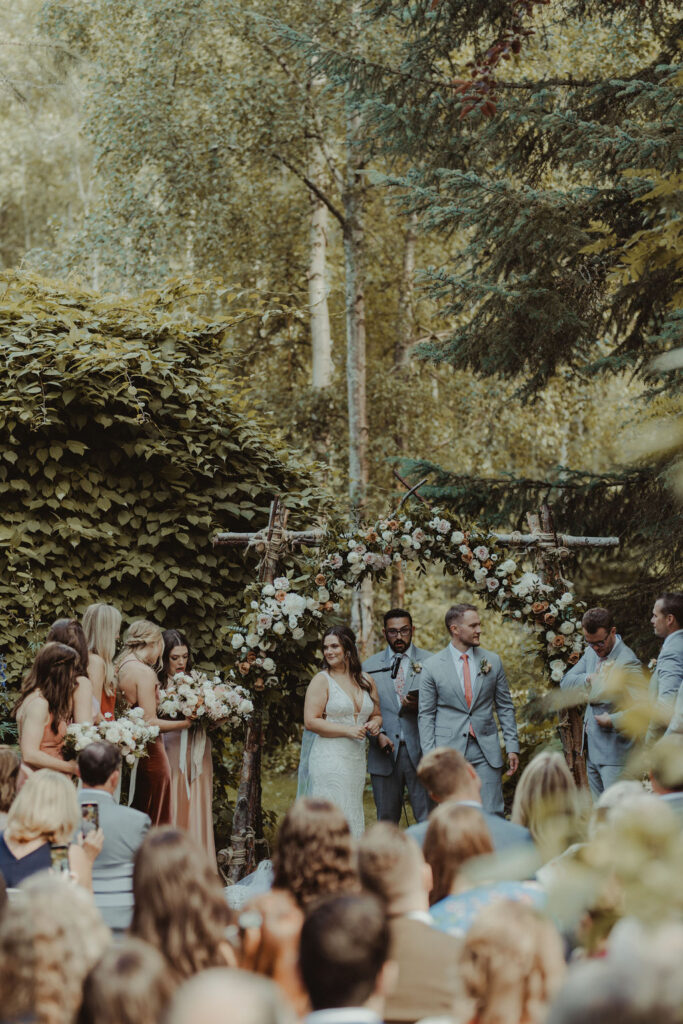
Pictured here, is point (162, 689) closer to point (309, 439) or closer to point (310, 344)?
point (309, 439)

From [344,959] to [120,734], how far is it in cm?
357

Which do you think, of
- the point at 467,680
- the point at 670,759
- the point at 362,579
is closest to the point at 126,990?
the point at 670,759

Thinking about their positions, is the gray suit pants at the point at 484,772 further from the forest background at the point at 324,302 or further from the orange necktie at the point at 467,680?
the forest background at the point at 324,302

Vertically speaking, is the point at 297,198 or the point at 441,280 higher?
the point at 297,198

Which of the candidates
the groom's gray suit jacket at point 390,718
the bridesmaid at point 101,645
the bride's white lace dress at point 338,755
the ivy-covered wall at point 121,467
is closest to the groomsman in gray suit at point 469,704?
the groom's gray suit jacket at point 390,718

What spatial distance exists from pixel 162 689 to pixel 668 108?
17.7 ft

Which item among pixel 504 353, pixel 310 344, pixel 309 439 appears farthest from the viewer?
pixel 310 344

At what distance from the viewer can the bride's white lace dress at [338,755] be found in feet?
22.3

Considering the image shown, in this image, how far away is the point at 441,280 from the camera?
30.4 feet

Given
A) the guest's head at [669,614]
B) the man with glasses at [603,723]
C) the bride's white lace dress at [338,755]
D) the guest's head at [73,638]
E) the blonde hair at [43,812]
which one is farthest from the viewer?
the bride's white lace dress at [338,755]

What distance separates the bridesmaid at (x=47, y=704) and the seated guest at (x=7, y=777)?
0.84 m

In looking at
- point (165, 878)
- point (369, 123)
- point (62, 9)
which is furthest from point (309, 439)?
point (165, 878)

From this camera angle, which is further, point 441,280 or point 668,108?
point 441,280

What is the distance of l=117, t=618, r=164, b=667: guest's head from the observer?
6.26m
